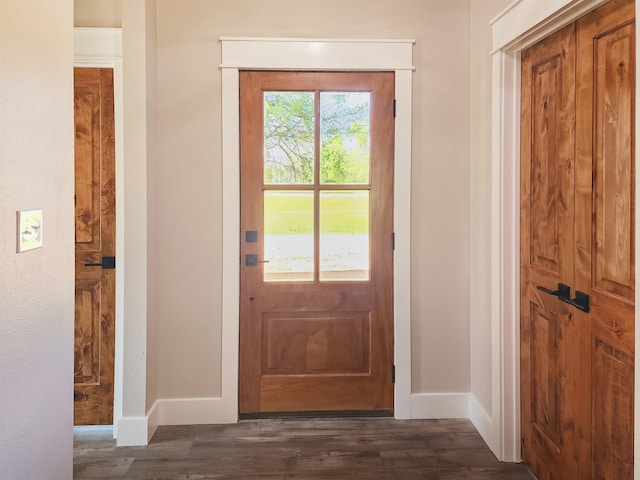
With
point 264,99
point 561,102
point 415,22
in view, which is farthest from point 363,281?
point 415,22

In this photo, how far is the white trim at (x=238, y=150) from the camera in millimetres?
2635

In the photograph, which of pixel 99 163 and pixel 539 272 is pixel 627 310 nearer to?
pixel 539 272

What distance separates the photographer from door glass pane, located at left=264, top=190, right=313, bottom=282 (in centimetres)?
271

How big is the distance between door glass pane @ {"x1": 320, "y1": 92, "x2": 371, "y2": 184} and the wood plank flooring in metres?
1.43

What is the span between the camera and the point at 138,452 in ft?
7.84

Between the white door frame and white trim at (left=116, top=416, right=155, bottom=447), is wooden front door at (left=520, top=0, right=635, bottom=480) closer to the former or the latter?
the white door frame

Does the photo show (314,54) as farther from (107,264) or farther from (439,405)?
(439,405)

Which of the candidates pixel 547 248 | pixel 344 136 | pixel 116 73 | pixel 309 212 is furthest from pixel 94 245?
pixel 547 248

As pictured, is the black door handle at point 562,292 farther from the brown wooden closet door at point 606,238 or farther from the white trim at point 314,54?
the white trim at point 314,54

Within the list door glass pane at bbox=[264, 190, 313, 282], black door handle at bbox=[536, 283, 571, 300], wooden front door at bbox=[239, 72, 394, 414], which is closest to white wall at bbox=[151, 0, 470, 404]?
wooden front door at bbox=[239, 72, 394, 414]

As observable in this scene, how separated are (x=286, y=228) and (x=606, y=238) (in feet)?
5.31

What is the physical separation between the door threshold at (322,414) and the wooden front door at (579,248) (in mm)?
835

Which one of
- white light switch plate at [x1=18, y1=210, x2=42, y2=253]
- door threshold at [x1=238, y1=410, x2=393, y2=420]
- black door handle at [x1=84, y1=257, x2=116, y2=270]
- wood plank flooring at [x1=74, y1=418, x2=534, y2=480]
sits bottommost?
wood plank flooring at [x1=74, y1=418, x2=534, y2=480]

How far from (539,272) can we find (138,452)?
2176mm
